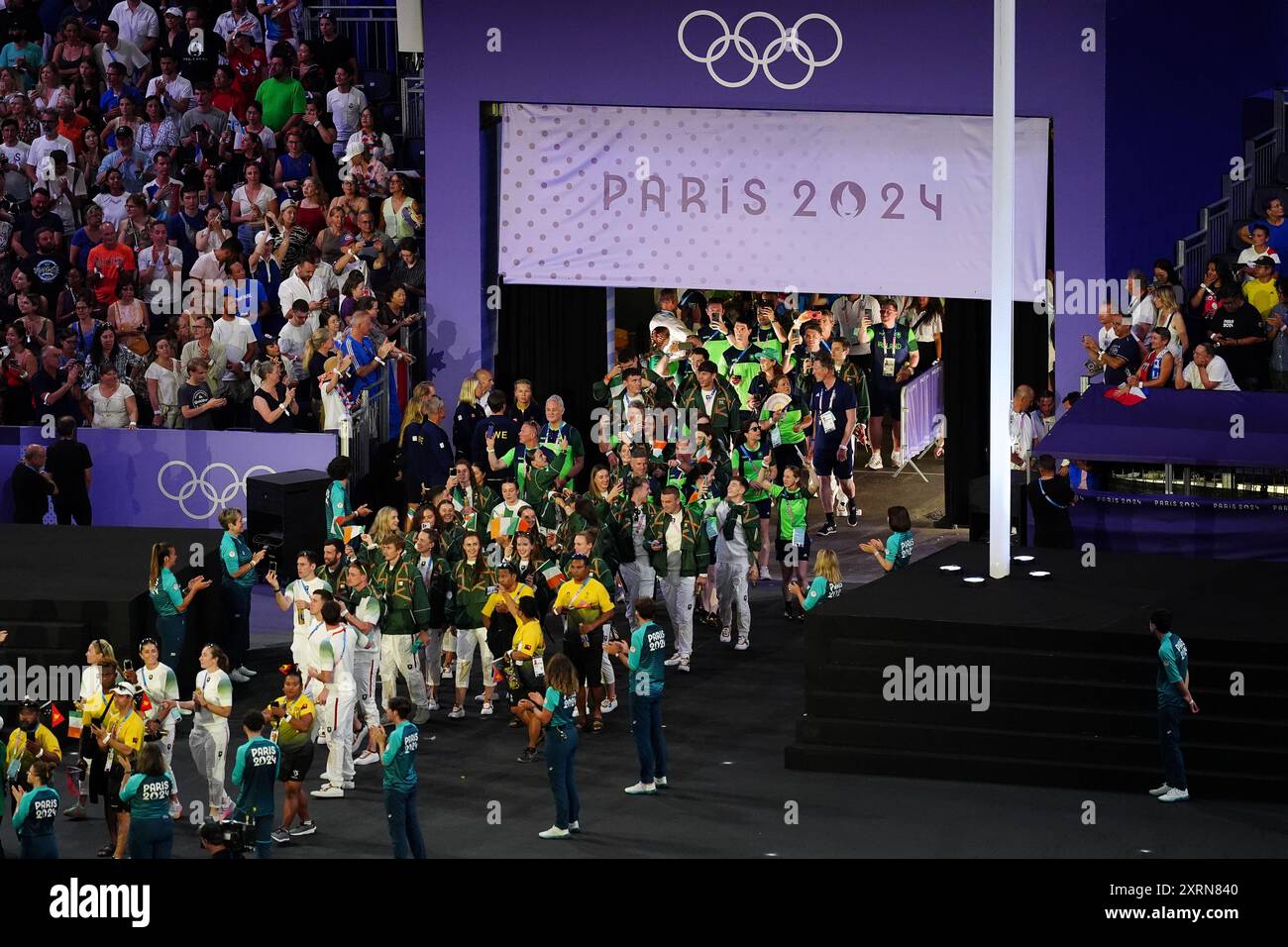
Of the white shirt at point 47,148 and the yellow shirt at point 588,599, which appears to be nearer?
the yellow shirt at point 588,599

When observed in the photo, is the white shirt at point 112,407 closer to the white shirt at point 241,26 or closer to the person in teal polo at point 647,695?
the white shirt at point 241,26

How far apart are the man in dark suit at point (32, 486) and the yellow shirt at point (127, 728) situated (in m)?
6.93

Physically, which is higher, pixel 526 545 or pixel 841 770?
pixel 526 545

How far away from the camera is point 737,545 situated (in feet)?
66.3

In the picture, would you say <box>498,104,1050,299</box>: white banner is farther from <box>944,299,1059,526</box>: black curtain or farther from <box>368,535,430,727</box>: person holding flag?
<box>368,535,430,727</box>: person holding flag

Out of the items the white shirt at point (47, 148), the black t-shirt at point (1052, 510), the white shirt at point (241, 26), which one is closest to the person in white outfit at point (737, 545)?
the black t-shirt at point (1052, 510)

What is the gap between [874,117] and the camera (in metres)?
23.8

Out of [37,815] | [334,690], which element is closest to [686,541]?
[334,690]

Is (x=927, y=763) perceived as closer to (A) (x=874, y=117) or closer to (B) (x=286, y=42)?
(A) (x=874, y=117)

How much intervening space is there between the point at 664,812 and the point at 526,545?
3350 millimetres

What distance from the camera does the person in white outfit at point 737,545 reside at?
2022cm

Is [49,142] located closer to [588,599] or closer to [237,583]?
[237,583]
